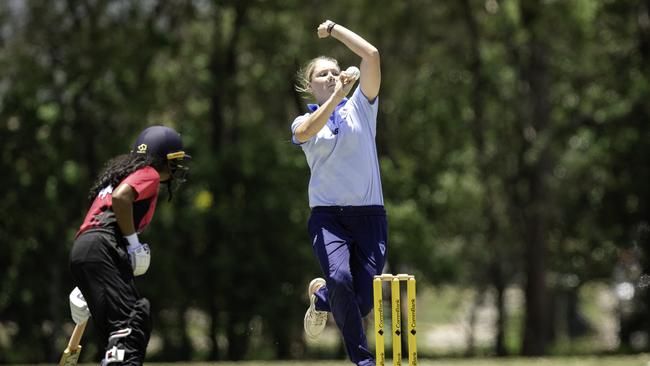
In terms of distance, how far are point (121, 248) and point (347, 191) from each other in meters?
1.41

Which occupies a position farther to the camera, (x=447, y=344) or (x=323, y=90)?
(x=447, y=344)

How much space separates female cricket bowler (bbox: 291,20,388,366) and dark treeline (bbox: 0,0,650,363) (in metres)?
17.9

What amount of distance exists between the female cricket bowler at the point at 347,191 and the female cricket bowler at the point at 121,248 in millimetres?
888

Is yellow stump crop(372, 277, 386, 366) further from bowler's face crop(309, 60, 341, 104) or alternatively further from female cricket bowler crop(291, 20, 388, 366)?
bowler's face crop(309, 60, 341, 104)

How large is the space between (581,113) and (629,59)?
6.47ft

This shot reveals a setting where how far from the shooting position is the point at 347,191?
693 centimetres

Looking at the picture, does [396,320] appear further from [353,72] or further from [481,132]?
[481,132]

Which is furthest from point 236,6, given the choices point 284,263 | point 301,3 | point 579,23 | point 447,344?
point 447,344

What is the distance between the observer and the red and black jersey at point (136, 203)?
21.8 ft

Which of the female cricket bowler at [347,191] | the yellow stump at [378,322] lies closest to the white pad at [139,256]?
the female cricket bowler at [347,191]

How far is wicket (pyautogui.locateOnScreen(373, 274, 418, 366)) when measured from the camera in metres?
6.18

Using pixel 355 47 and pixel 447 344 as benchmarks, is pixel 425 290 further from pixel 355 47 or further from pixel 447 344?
pixel 355 47

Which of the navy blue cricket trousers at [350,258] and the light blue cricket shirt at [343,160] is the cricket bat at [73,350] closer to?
the navy blue cricket trousers at [350,258]

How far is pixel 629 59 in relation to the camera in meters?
28.2
